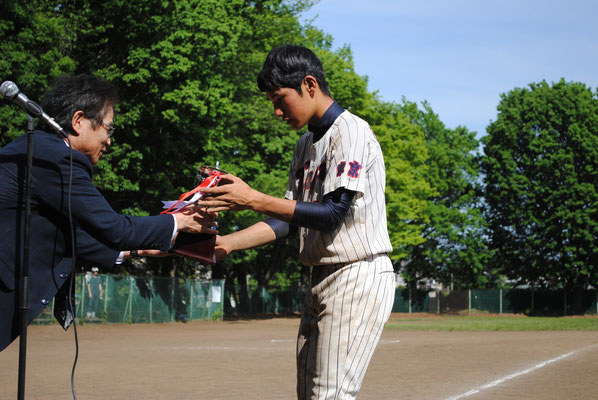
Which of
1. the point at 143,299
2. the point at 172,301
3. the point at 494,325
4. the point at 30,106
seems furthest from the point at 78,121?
the point at 494,325

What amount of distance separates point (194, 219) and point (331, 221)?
796 mm

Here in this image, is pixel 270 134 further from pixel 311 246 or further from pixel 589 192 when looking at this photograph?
pixel 311 246

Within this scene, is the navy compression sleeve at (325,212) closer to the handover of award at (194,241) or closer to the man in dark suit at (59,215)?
the handover of award at (194,241)

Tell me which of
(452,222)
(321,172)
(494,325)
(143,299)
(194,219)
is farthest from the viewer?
(452,222)

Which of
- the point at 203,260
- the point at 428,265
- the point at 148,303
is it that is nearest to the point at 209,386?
the point at 203,260

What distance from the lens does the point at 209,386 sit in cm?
1019

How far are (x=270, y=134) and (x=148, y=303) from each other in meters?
10.1

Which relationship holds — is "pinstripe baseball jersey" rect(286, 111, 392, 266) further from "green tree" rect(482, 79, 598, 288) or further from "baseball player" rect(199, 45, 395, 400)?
"green tree" rect(482, 79, 598, 288)

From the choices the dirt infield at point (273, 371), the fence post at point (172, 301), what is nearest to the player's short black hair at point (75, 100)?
the dirt infield at point (273, 371)

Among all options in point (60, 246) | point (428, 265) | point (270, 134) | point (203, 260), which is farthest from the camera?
point (428, 265)

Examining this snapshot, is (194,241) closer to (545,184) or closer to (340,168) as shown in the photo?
(340,168)

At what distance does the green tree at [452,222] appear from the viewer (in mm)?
55750

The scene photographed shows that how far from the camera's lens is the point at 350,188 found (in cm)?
338

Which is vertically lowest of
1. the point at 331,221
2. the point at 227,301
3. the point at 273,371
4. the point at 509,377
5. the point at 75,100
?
the point at 227,301
